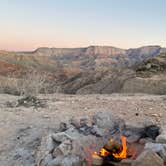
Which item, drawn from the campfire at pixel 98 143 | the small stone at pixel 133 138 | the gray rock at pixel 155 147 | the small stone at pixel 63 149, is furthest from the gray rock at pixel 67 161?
the gray rock at pixel 155 147

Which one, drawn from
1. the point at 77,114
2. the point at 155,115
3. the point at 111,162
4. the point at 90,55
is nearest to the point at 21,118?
the point at 77,114

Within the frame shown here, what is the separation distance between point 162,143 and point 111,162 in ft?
2.46

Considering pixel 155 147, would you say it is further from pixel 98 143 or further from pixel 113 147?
pixel 98 143

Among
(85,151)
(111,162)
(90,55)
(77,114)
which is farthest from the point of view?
(90,55)

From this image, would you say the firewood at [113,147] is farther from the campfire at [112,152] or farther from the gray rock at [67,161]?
the gray rock at [67,161]

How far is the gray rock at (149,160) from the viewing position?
15.5ft

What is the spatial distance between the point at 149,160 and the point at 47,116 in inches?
198

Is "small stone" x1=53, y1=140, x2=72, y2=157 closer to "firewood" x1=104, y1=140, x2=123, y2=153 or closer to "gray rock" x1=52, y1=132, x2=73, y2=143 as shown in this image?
"gray rock" x1=52, y1=132, x2=73, y2=143

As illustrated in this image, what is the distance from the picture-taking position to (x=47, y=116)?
9.49 metres

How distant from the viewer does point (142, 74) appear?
23109 millimetres

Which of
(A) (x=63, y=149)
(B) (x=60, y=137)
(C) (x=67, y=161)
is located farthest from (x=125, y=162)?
(B) (x=60, y=137)

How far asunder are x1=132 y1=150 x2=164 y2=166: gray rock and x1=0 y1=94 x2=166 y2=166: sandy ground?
2460 mm

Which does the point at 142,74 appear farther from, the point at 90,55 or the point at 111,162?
the point at 90,55

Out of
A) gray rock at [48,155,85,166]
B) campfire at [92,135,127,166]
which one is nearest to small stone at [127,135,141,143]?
campfire at [92,135,127,166]
